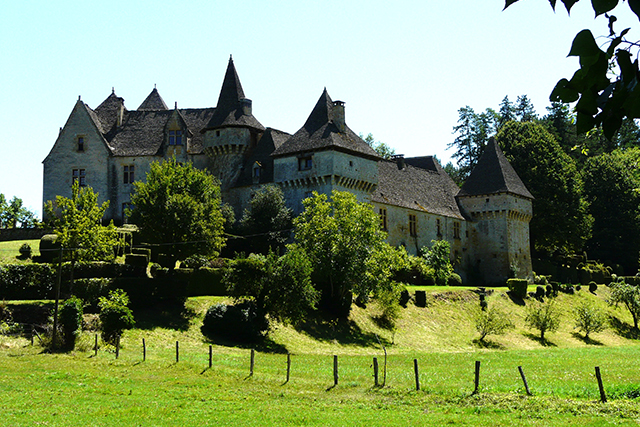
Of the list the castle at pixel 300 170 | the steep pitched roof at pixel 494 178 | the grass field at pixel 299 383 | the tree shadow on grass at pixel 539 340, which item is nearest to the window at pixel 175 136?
the castle at pixel 300 170

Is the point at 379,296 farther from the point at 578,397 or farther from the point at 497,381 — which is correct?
the point at 578,397

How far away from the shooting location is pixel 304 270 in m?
38.6

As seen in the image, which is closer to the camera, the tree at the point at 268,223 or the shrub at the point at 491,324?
the shrub at the point at 491,324

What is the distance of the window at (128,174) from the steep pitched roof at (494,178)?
33.3 m

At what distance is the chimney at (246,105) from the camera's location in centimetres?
6166

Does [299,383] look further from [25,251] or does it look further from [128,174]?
[128,174]

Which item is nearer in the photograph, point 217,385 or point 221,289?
point 217,385

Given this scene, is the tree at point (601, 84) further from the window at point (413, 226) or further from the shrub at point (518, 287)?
the window at point (413, 226)

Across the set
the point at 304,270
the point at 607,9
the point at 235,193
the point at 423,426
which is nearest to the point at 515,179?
the point at 235,193

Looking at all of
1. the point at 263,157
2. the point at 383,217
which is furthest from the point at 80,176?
the point at 383,217

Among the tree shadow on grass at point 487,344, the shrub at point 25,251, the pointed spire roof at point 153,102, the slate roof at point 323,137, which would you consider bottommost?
the tree shadow on grass at point 487,344

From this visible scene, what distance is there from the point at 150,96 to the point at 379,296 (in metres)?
39.2

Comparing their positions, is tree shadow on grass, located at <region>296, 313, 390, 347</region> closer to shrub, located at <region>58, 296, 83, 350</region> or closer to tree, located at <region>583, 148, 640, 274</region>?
shrub, located at <region>58, 296, 83, 350</region>

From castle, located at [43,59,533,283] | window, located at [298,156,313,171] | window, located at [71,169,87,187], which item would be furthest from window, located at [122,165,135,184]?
window, located at [298,156,313,171]
